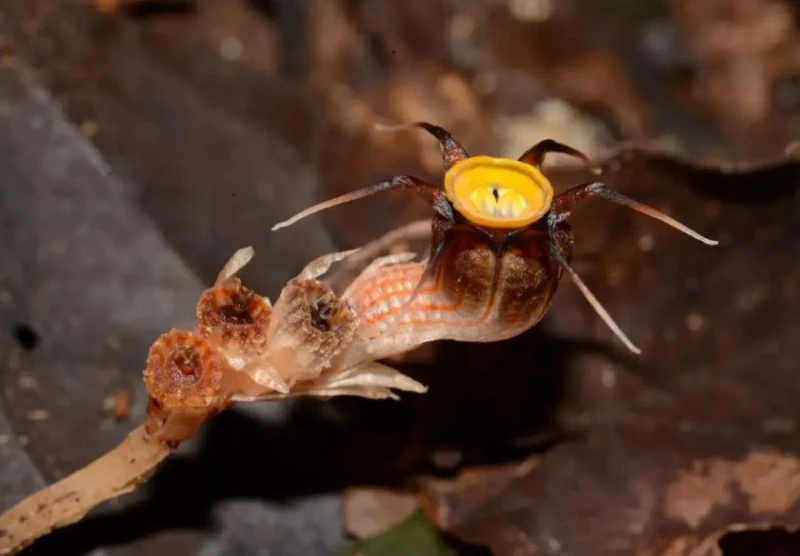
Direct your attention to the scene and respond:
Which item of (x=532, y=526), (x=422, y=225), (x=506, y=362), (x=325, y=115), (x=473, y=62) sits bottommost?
(x=532, y=526)

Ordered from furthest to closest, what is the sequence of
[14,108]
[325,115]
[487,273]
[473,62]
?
[473,62], [325,115], [14,108], [487,273]

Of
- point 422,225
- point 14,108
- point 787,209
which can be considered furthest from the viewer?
point 787,209

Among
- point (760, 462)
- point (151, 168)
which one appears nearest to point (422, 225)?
point (151, 168)

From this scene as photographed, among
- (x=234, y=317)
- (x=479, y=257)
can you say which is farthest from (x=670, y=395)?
(x=234, y=317)

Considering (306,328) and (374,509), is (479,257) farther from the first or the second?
(374,509)

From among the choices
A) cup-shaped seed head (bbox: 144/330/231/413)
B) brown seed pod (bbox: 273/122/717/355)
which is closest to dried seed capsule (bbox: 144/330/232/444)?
cup-shaped seed head (bbox: 144/330/231/413)

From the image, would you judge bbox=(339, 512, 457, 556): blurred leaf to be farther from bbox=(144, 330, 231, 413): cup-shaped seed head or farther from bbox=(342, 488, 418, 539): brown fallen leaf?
bbox=(144, 330, 231, 413): cup-shaped seed head

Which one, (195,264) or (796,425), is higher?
(195,264)

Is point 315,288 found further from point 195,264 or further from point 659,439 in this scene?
point 659,439
